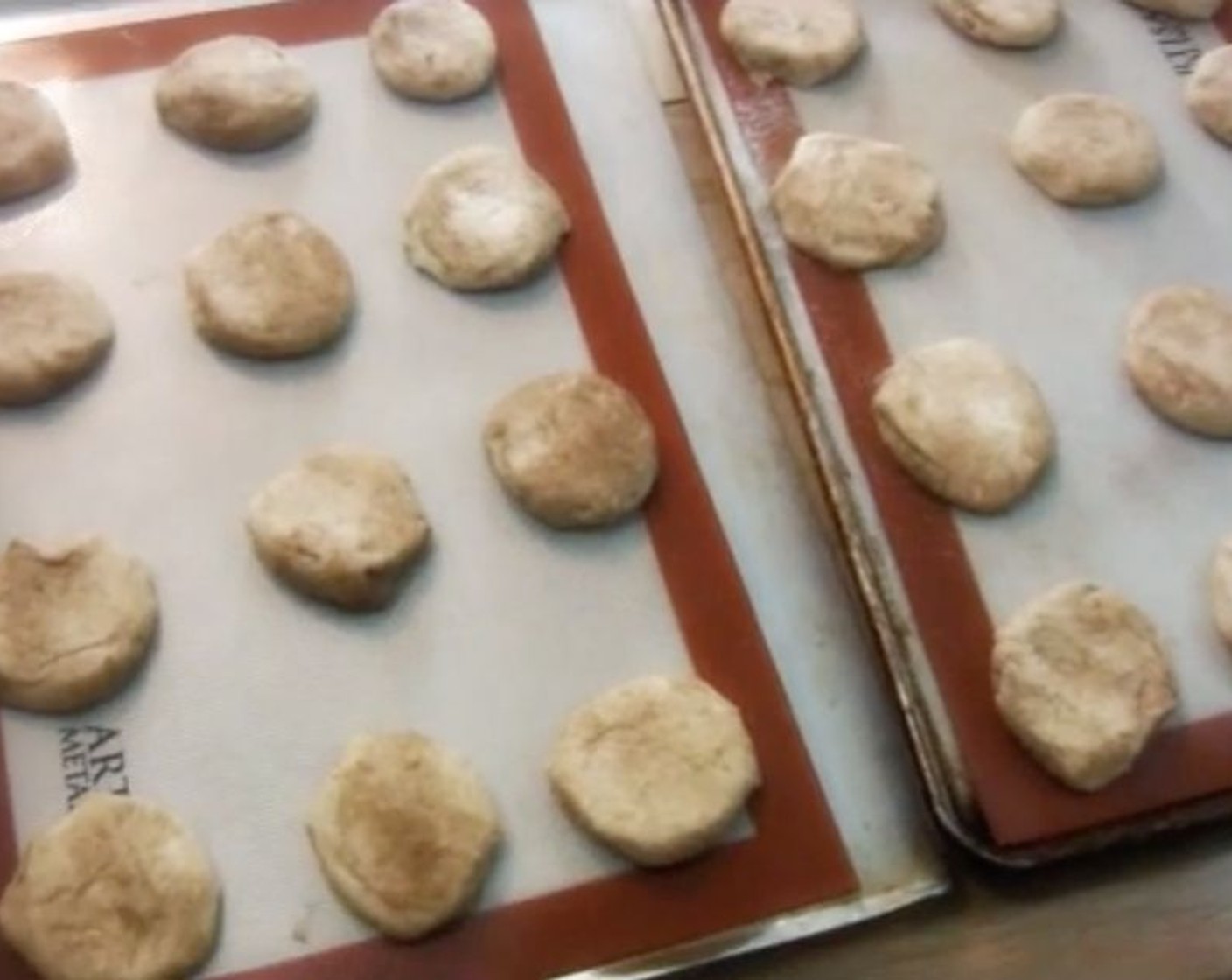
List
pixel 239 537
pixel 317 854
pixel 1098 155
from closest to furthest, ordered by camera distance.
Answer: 1. pixel 317 854
2. pixel 239 537
3. pixel 1098 155

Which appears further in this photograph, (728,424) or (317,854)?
(728,424)

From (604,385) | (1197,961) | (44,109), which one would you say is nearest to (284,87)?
(44,109)

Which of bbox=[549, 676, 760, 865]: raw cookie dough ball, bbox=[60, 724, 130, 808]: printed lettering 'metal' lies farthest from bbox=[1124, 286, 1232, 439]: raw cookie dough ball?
bbox=[60, 724, 130, 808]: printed lettering 'metal'

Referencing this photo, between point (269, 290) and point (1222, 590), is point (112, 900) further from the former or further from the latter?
point (1222, 590)

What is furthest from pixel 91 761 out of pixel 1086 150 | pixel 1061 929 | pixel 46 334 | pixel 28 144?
pixel 1086 150

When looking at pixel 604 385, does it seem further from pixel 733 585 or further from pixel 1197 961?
pixel 1197 961

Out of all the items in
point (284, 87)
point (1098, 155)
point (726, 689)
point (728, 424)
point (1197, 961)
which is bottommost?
point (1197, 961)

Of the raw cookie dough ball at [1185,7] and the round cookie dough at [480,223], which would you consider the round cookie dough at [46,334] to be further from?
the raw cookie dough ball at [1185,7]

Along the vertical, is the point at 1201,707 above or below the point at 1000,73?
below
